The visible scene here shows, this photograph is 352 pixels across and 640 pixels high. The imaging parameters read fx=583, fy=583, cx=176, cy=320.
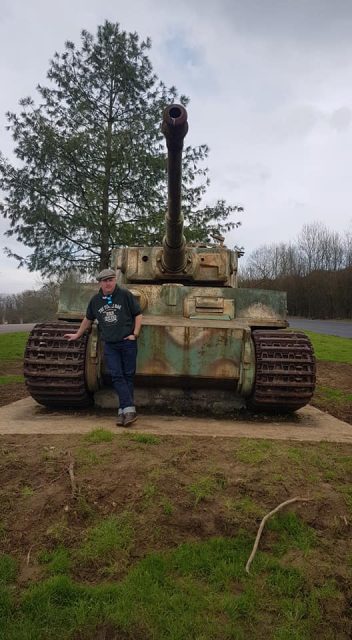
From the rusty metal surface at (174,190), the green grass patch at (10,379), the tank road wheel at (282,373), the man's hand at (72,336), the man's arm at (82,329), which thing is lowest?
the green grass patch at (10,379)

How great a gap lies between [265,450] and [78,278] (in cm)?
1483

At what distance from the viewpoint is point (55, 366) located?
635cm

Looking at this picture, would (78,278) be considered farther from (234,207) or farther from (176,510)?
(176,510)

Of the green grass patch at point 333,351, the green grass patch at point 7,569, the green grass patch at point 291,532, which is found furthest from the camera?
the green grass patch at point 333,351

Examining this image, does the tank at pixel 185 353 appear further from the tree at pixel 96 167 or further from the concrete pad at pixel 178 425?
the tree at pixel 96 167

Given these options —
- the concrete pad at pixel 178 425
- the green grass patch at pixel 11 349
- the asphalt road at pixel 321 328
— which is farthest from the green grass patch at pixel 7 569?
the asphalt road at pixel 321 328

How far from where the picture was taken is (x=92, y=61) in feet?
61.1

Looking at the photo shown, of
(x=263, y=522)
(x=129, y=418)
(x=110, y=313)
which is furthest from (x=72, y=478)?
(x=110, y=313)

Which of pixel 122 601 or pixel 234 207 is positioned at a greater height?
pixel 234 207

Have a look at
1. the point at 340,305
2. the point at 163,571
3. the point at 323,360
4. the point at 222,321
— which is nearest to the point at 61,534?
the point at 163,571

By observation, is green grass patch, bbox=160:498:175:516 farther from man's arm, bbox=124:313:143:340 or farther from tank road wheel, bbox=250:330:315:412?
tank road wheel, bbox=250:330:315:412

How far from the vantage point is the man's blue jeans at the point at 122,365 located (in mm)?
6012

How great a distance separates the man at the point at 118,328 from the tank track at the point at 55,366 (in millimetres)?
426

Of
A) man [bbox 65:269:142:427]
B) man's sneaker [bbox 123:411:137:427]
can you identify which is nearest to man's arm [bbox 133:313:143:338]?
man [bbox 65:269:142:427]
